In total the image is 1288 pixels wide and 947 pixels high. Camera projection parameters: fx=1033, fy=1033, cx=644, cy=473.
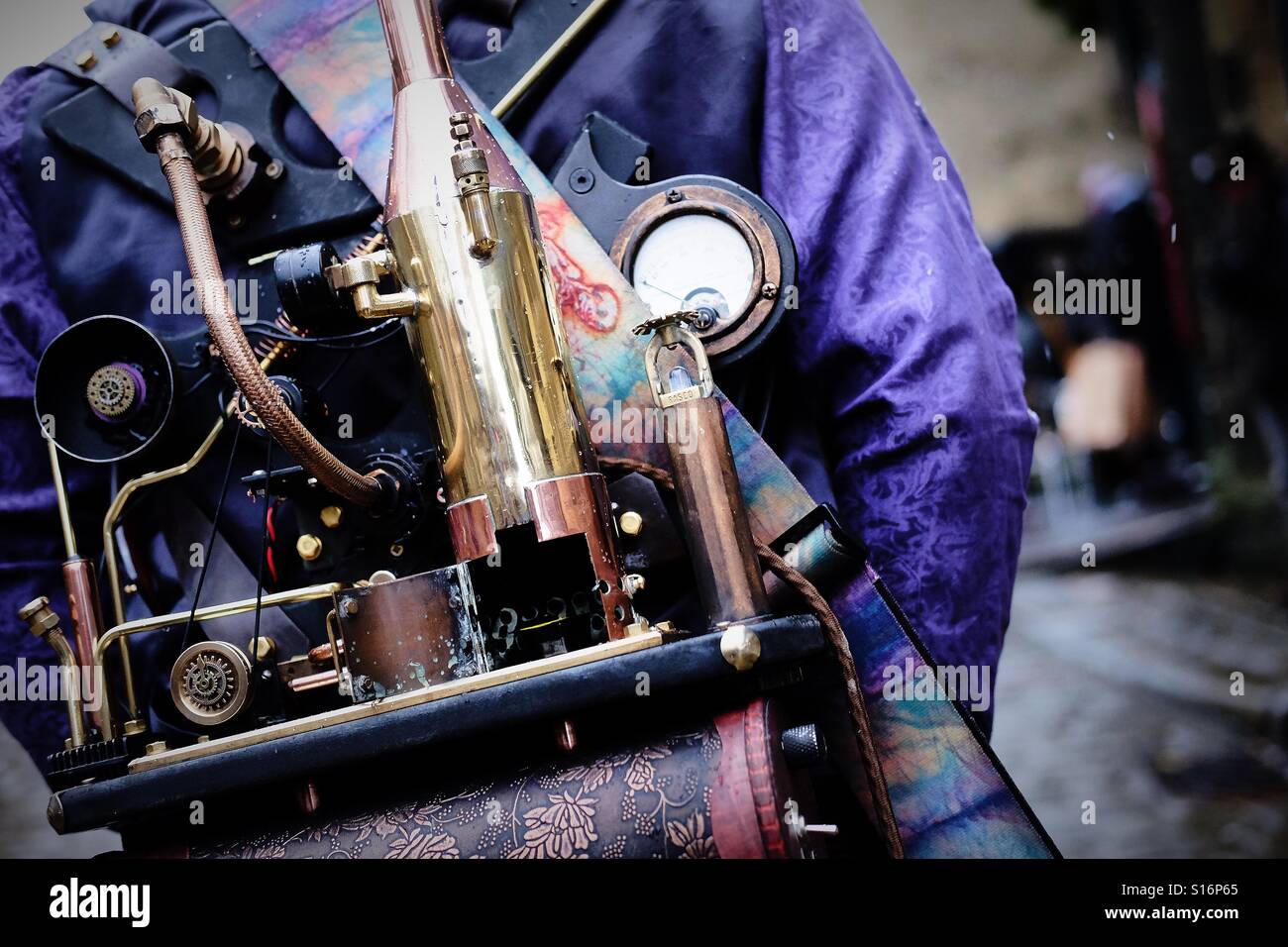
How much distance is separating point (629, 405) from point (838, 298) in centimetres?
26

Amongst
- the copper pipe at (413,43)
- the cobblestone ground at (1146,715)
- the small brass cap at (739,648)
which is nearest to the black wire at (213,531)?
the copper pipe at (413,43)

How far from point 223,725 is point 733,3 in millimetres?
925

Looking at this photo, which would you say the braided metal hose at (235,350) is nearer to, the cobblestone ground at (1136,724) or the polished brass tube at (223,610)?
the polished brass tube at (223,610)

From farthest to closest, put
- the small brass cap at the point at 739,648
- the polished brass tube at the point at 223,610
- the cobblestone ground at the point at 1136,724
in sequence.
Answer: the cobblestone ground at the point at 1136,724, the polished brass tube at the point at 223,610, the small brass cap at the point at 739,648

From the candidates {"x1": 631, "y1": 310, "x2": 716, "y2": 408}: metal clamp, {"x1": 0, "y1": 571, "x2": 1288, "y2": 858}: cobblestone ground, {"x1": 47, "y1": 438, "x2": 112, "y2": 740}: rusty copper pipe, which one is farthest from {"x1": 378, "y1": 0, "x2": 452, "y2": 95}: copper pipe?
{"x1": 0, "y1": 571, "x2": 1288, "y2": 858}: cobblestone ground

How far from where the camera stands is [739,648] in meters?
0.81

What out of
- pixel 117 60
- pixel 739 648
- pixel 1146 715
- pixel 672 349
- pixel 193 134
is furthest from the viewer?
pixel 1146 715

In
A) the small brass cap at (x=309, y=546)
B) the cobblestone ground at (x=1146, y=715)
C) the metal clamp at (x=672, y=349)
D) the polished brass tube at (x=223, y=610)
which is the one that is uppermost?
the metal clamp at (x=672, y=349)

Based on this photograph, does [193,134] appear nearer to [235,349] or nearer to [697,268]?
[235,349]

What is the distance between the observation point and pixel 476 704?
0.82 meters

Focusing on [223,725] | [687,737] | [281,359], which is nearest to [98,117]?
[281,359]

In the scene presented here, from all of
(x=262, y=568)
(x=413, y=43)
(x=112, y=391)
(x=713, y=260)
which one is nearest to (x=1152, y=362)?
(x=713, y=260)

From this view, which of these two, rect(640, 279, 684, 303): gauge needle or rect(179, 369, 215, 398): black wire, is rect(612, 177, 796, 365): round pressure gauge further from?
rect(179, 369, 215, 398): black wire

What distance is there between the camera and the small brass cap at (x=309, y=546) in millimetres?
1047
